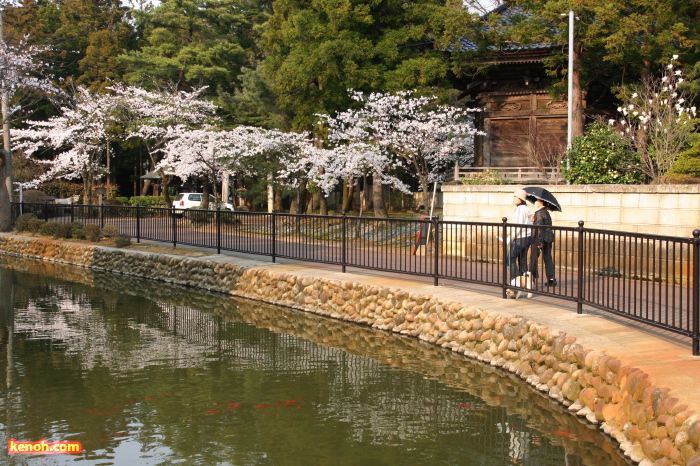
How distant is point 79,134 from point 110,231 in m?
21.6

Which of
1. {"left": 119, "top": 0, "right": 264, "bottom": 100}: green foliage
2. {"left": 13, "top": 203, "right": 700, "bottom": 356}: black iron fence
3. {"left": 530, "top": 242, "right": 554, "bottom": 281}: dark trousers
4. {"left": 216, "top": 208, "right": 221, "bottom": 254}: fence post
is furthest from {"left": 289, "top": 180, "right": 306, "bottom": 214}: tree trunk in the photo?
{"left": 530, "top": 242, "right": 554, "bottom": 281}: dark trousers

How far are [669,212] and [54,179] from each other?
42.8 metres

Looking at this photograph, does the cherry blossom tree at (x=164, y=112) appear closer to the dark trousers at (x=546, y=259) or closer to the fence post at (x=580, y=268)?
the dark trousers at (x=546, y=259)

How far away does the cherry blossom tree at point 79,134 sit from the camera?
41.2 metres

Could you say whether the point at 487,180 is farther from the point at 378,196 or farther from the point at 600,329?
the point at 378,196

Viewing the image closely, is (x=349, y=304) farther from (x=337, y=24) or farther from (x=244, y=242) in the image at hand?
(x=337, y=24)

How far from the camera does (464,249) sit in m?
12.5

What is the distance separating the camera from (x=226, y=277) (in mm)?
16422

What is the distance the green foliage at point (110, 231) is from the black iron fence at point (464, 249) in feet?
0.63

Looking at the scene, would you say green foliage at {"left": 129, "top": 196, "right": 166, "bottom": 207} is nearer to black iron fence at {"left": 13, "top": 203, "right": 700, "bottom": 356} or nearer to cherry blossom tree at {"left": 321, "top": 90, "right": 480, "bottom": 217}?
cherry blossom tree at {"left": 321, "top": 90, "right": 480, "bottom": 217}

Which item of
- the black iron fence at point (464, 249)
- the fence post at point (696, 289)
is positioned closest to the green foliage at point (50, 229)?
the black iron fence at point (464, 249)

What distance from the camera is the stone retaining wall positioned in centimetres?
580

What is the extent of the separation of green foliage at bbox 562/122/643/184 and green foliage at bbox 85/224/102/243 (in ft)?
48.0

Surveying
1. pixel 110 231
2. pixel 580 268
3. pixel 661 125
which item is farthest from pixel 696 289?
pixel 110 231
